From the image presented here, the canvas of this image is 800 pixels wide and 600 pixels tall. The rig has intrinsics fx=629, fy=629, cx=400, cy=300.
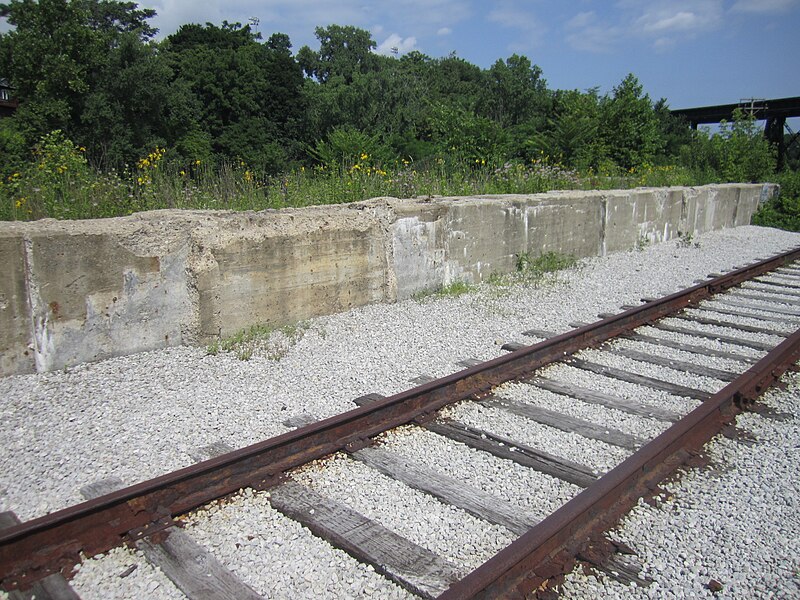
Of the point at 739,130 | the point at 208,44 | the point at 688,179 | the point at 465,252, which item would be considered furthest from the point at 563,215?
the point at 208,44

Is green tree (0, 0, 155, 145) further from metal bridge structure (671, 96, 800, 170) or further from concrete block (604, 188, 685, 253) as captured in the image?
metal bridge structure (671, 96, 800, 170)

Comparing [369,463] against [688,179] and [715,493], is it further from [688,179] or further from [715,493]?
[688,179]

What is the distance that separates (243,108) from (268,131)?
255 centimetres

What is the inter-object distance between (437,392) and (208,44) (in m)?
50.5

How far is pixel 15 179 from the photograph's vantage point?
7004 mm

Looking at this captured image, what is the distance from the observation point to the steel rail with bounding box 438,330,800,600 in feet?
7.69

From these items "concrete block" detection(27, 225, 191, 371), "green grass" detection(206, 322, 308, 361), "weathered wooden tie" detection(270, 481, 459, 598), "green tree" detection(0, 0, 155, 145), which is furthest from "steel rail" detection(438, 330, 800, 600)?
"green tree" detection(0, 0, 155, 145)

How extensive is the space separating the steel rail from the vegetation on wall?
204 inches

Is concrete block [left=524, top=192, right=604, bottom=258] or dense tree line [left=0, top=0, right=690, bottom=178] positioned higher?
dense tree line [left=0, top=0, right=690, bottom=178]

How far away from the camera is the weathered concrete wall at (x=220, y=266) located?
15.0ft

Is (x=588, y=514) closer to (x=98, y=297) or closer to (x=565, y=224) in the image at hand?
(x=98, y=297)

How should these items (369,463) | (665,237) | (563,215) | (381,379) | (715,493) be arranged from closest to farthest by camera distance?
(715,493)
(369,463)
(381,379)
(563,215)
(665,237)

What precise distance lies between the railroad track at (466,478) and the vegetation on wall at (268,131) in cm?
386

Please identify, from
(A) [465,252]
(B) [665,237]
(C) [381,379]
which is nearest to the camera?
(C) [381,379]
